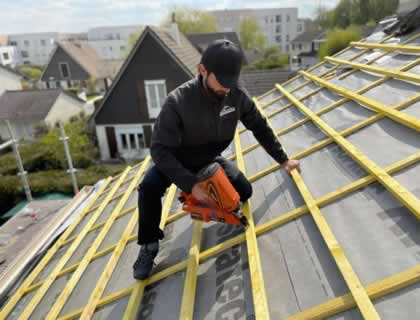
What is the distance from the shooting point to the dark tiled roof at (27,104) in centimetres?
2438

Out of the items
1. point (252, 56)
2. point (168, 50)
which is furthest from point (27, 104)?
point (252, 56)

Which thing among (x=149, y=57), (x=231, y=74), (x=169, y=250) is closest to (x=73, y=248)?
(x=169, y=250)

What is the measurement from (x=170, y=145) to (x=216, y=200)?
0.57 meters

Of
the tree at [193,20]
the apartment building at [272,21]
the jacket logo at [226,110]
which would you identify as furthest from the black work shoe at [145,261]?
the apartment building at [272,21]

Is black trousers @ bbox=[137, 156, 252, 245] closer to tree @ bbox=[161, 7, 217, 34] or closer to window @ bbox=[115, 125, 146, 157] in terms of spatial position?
window @ bbox=[115, 125, 146, 157]

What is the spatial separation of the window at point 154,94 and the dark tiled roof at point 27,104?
1092 centimetres

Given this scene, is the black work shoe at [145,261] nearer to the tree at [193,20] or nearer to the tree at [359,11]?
the tree at [359,11]

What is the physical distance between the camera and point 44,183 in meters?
15.3

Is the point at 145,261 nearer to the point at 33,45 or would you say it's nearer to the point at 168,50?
the point at 168,50

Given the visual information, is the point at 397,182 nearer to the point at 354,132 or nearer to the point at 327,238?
the point at 327,238

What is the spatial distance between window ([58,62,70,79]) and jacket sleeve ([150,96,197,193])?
127ft

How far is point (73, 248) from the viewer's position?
13.5ft

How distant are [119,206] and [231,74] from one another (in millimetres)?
2939

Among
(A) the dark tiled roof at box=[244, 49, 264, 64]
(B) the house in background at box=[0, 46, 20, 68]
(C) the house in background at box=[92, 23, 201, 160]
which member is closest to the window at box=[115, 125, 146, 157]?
(C) the house in background at box=[92, 23, 201, 160]
